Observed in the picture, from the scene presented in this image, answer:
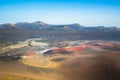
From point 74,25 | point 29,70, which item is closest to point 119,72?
point 29,70

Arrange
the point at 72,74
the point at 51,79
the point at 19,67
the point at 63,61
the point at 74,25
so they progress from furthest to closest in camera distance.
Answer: the point at 74,25, the point at 63,61, the point at 19,67, the point at 72,74, the point at 51,79

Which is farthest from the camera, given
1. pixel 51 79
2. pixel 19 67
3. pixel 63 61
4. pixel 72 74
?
pixel 63 61

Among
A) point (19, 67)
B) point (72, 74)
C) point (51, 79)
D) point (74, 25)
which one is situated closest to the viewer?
point (51, 79)

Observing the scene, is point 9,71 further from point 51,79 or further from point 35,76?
point 51,79

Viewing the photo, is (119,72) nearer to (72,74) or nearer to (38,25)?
(72,74)

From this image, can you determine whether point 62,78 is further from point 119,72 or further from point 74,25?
point 74,25

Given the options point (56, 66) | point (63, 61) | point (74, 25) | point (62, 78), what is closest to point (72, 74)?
point (62, 78)

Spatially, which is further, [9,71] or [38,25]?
[38,25]

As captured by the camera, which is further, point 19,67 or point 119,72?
point 19,67
